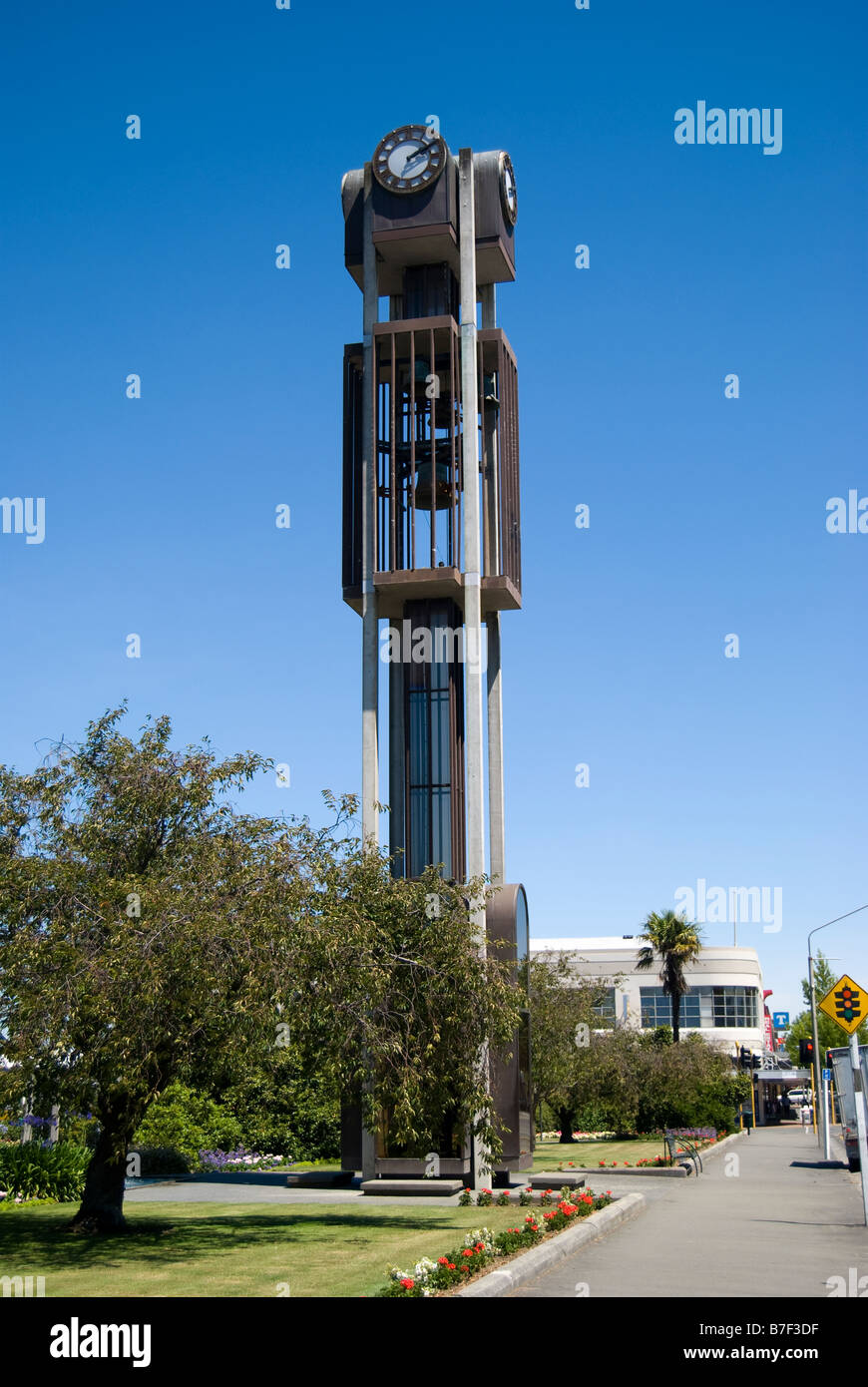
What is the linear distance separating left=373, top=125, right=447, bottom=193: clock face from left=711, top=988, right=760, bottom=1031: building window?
82946mm

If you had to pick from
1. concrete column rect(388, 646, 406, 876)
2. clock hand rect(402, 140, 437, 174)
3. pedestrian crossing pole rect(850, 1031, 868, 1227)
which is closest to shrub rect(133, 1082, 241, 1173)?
concrete column rect(388, 646, 406, 876)

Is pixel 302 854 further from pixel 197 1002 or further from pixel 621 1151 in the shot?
pixel 621 1151

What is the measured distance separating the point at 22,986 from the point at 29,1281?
3381 mm

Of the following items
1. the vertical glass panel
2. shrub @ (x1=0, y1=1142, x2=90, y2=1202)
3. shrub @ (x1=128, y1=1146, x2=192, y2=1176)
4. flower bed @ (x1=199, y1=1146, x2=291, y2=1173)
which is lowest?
flower bed @ (x1=199, y1=1146, x2=291, y2=1173)

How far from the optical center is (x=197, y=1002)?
49.3 feet

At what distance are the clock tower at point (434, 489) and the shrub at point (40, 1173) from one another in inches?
353

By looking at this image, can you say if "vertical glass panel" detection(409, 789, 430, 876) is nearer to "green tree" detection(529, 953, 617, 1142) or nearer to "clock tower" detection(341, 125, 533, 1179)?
"clock tower" detection(341, 125, 533, 1179)

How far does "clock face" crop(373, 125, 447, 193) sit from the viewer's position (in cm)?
3112

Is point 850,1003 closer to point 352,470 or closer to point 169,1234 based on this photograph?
point 169,1234

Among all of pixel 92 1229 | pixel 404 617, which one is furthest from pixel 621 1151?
pixel 92 1229

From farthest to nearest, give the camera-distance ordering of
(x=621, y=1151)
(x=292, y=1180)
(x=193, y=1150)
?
1. (x=621, y=1151)
2. (x=193, y=1150)
3. (x=292, y=1180)

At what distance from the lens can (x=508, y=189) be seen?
32.7 metres

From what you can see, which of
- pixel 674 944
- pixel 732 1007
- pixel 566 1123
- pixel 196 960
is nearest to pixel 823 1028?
pixel 732 1007

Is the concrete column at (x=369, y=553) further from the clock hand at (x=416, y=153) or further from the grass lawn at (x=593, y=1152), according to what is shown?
the grass lawn at (x=593, y=1152)
